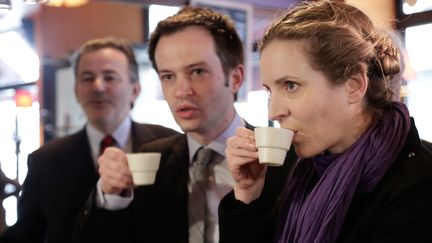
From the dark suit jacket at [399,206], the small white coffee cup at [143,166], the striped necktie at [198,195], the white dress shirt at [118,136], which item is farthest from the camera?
the white dress shirt at [118,136]

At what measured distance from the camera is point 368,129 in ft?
3.61

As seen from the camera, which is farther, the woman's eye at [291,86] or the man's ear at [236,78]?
the man's ear at [236,78]

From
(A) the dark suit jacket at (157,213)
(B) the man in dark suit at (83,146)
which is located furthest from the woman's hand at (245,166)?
(B) the man in dark suit at (83,146)

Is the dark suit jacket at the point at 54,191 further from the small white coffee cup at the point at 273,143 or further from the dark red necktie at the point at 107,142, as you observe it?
the small white coffee cup at the point at 273,143

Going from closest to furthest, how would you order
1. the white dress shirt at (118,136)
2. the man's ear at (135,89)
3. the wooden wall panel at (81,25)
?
the white dress shirt at (118,136) < the man's ear at (135,89) < the wooden wall panel at (81,25)

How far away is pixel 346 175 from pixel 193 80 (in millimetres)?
668

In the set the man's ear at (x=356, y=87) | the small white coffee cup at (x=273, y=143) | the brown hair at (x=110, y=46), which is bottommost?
the small white coffee cup at (x=273, y=143)

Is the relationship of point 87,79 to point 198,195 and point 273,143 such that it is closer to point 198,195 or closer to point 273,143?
point 198,195

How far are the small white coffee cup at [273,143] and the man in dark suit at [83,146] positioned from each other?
0.94 metres

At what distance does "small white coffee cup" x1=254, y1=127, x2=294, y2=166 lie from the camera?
1.06m

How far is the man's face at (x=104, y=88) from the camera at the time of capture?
1.96 m

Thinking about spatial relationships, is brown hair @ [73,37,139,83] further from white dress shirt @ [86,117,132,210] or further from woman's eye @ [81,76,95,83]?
white dress shirt @ [86,117,132,210]

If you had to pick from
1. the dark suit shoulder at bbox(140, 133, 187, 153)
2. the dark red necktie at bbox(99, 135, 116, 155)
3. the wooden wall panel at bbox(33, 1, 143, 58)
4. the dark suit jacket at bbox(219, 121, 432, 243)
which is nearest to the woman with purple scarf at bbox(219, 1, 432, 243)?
the dark suit jacket at bbox(219, 121, 432, 243)

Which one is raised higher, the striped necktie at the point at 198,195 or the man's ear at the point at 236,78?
the man's ear at the point at 236,78
